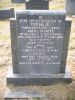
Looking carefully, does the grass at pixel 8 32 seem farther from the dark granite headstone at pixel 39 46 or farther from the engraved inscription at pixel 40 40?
the engraved inscription at pixel 40 40

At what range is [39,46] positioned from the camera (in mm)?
4672

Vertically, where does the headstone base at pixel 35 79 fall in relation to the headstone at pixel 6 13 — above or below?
below

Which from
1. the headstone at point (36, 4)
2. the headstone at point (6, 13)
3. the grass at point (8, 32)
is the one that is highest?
the headstone at point (36, 4)

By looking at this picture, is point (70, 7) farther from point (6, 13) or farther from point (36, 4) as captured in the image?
point (6, 13)

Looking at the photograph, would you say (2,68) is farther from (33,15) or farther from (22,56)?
(33,15)

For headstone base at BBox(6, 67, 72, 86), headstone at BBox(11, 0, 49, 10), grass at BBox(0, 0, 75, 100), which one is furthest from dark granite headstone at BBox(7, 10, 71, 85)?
headstone at BBox(11, 0, 49, 10)

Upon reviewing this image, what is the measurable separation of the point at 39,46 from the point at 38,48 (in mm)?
48

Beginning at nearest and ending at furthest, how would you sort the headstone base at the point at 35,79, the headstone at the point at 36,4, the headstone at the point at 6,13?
the headstone base at the point at 35,79 < the headstone at the point at 6,13 < the headstone at the point at 36,4

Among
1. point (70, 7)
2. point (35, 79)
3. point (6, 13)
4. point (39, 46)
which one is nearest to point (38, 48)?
point (39, 46)

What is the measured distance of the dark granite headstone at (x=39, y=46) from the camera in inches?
174

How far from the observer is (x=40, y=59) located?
4789 mm

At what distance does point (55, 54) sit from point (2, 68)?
1402 millimetres

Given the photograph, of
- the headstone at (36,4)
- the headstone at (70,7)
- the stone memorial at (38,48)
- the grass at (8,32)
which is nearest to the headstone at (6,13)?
the grass at (8,32)

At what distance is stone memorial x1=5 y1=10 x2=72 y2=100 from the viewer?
4430 millimetres
